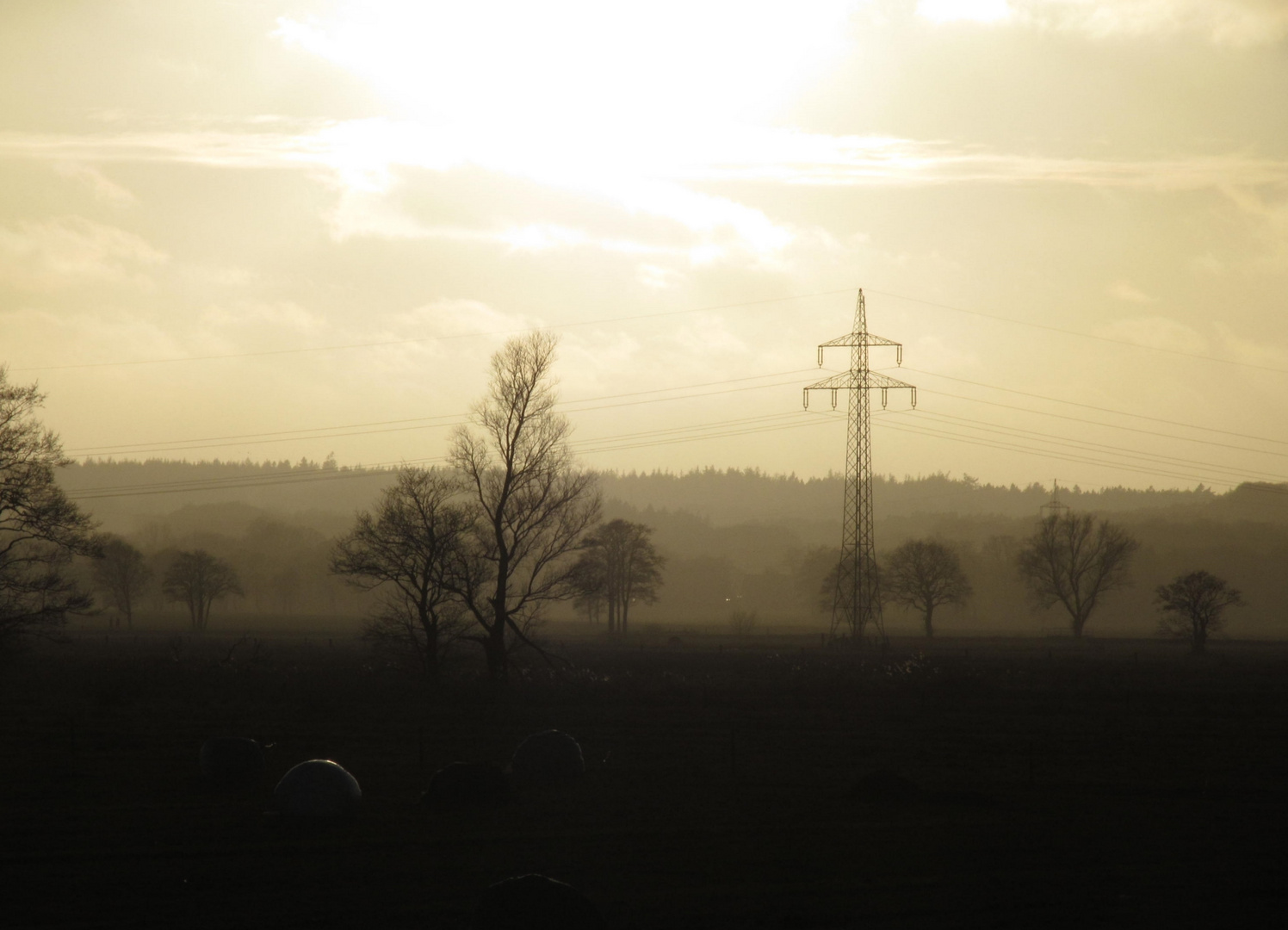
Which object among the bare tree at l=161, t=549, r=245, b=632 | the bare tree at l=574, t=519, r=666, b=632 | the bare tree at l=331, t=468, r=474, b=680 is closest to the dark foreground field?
the bare tree at l=331, t=468, r=474, b=680

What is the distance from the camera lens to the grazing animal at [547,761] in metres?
22.7

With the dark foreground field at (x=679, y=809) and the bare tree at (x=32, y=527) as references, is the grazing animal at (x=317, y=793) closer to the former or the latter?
the dark foreground field at (x=679, y=809)

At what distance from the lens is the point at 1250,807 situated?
1972cm

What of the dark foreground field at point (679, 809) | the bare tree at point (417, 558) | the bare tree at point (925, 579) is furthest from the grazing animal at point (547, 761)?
the bare tree at point (925, 579)

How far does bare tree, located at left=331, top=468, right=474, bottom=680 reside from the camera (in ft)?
144

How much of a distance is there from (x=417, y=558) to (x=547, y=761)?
903 inches

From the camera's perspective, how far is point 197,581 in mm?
104500

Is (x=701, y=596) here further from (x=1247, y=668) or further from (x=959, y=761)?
(x=959, y=761)

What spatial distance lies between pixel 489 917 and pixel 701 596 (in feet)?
591

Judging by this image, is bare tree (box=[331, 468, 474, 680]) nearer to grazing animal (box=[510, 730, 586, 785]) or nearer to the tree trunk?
the tree trunk

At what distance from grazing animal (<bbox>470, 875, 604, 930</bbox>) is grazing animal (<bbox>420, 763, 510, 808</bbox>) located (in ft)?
30.8

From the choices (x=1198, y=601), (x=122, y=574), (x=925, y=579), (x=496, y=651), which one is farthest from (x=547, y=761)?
A: (x=122, y=574)

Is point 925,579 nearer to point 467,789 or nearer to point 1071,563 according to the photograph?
point 1071,563

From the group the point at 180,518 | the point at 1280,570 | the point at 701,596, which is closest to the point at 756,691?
the point at 1280,570
